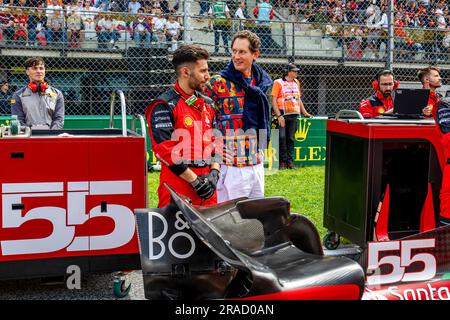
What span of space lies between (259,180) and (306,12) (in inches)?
464

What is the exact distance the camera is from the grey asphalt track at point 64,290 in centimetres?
430

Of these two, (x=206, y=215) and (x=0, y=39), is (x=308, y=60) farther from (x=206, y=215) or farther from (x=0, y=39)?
(x=206, y=215)

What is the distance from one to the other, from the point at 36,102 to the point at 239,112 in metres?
3.17

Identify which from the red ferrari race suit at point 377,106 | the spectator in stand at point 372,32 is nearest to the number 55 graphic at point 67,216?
the red ferrari race suit at point 377,106

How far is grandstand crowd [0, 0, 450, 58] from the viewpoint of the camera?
11922mm

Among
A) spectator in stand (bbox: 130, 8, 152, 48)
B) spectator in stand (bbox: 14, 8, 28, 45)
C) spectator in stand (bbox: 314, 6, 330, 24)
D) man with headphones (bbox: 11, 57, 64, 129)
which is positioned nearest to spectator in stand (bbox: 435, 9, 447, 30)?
spectator in stand (bbox: 314, 6, 330, 24)

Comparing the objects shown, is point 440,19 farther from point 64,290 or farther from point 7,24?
point 64,290

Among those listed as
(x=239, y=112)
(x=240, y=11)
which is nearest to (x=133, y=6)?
(x=240, y=11)

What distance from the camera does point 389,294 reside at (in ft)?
8.57

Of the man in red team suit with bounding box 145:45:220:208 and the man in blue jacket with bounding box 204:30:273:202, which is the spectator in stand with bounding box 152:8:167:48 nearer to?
the man in blue jacket with bounding box 204:30:273:202

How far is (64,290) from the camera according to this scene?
14.7 ft

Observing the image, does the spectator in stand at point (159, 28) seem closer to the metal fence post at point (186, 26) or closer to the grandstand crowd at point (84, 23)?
the grandstand crowd at point (84, 23)
